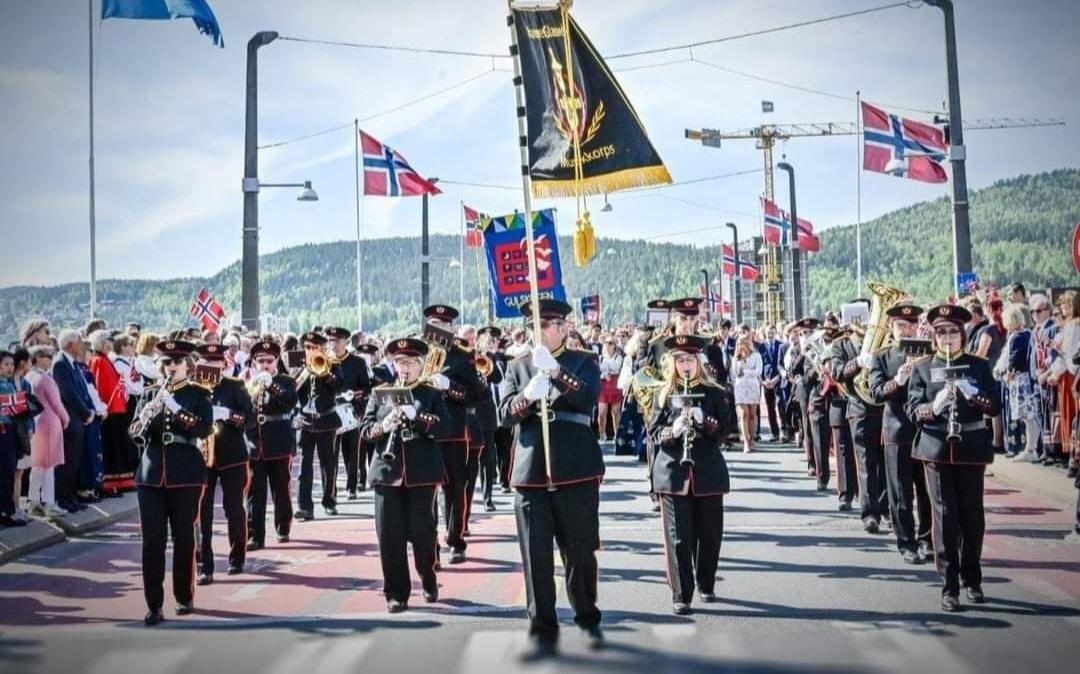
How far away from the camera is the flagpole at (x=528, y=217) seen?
754 centimetres

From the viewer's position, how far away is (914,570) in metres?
9.62

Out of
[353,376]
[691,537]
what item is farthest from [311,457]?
[691,537]

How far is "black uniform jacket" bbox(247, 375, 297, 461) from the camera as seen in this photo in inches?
468

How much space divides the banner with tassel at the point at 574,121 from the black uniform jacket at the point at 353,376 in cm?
611

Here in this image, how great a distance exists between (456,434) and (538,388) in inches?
154

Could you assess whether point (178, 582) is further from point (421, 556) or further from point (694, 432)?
point (694, 432)

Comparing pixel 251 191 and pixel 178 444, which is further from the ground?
pixel 251 191

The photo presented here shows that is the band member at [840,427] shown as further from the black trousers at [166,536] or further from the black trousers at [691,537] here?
the black trousers at [166,536]

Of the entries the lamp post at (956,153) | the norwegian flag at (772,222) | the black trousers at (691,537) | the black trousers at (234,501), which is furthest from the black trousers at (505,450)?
the norwegian flag at (772,222)

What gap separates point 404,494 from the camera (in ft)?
28.6

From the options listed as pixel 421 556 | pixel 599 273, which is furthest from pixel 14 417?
pixel 599 273

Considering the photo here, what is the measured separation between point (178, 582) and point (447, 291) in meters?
182

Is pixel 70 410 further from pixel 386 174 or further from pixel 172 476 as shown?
pixel 386 174

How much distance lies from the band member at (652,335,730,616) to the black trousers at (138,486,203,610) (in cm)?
376
